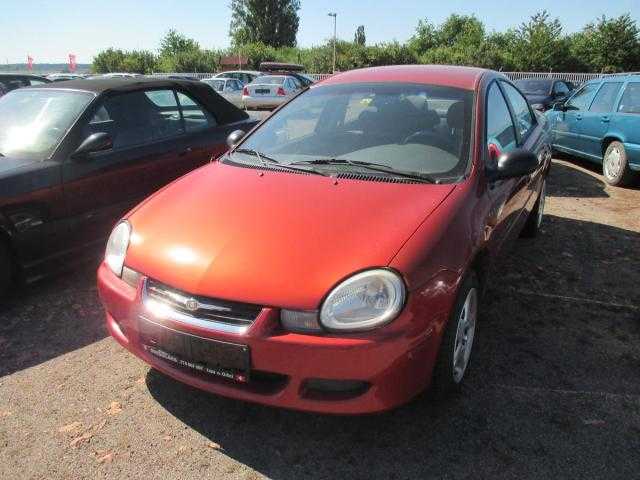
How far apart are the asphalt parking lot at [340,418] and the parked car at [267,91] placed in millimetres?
14770

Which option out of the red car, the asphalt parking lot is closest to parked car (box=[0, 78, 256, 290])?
the asphalt parking lot

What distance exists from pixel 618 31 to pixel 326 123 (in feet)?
132

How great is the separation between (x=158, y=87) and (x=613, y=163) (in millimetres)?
6120

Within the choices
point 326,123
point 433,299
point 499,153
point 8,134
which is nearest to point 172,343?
point 433,299

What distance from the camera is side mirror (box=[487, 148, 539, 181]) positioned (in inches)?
115

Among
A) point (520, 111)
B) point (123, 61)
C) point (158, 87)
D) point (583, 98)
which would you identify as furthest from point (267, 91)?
point (123, 61)

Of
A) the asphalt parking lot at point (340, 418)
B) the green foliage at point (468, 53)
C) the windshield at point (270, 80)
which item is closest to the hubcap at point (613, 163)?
the asphalt parking lot at point (340, 418)

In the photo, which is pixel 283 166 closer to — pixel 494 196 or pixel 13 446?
pixel 494 196

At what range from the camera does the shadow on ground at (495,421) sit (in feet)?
7.38

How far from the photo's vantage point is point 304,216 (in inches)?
99.2

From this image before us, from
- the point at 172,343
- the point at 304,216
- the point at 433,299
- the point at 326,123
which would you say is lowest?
the point at 172,343

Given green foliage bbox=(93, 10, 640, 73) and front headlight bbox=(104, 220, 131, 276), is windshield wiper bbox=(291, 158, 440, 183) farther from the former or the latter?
green foliage bbox=(93, 10, 640, 73)

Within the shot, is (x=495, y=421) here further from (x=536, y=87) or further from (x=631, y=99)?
(x=536, y=87)

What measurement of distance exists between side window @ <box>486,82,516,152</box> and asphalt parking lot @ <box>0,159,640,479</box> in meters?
1.13
